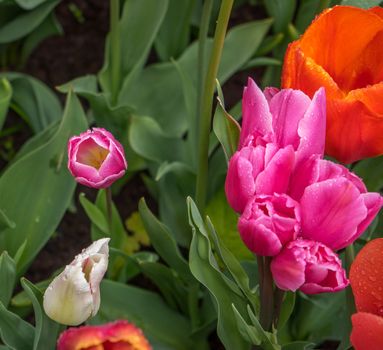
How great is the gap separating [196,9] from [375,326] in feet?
3.72

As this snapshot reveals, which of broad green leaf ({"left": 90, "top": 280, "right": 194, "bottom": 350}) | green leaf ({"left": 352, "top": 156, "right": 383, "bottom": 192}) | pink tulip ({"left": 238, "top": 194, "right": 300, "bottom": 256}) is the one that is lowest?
broad green leaf ({"left": 90, "top": 280, "right": 194, "bottom": 350})

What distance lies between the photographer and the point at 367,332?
0.88 m

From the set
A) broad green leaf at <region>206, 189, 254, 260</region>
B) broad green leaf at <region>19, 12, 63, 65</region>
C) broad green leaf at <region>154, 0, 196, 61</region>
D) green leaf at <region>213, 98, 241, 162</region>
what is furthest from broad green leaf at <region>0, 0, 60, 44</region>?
green leaf at <region>213, 98, 241, 162</region>

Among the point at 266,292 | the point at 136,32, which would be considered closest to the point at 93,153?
the point at 266,292

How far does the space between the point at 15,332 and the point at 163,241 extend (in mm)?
263

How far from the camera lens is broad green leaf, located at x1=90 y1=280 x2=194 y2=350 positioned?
131 centimetres

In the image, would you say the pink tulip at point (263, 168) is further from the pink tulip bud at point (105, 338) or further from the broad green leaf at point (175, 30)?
the broad green leaf at point (175, 30)

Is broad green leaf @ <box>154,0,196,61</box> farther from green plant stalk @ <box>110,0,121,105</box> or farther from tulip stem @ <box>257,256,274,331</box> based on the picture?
tulip stem @ <box>257,256,274,331</box>

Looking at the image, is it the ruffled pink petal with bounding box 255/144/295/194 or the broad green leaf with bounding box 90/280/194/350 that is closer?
the ruffled pink petal with bounding box 255/144/295/194

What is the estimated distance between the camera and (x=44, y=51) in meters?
1.99

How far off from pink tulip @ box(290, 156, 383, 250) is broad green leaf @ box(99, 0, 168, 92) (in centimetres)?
75

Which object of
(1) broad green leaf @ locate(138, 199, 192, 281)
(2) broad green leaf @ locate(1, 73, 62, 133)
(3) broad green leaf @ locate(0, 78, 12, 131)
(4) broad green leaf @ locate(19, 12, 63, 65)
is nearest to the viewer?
(1) broad green leaf @ locate(138, 199, 192, 281)

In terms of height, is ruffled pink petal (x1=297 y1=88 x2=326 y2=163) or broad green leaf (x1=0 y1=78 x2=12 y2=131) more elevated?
ruffled pink petal (x1=297 y1=88 x2=326 y2=163)

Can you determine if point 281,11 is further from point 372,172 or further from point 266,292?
point 266,292
